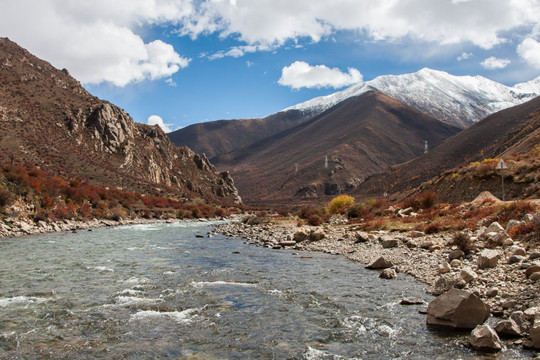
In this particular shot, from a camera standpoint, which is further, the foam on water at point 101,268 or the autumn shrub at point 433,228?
the autumn shrub at point 433,228

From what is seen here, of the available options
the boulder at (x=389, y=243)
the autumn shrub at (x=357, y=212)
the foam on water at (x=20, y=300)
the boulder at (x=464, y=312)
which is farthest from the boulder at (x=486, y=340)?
the autumn shrub at (x=357, y=212)

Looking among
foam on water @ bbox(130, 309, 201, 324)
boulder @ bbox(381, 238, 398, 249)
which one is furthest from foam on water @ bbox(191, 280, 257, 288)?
boulder @ bbox(381, 238, 398, 249)

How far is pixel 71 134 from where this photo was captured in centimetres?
10075

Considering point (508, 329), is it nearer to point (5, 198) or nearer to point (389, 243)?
point (389, 243)

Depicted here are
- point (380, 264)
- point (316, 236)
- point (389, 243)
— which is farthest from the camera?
point (316, 236)

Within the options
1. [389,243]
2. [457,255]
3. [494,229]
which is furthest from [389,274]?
[389,243]

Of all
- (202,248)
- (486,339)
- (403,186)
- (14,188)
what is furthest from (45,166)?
(403,186)

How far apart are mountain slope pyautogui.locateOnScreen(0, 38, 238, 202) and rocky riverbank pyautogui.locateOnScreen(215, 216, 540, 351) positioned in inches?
2633

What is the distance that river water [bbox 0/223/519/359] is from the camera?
873cm

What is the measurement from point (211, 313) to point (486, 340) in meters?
7.50

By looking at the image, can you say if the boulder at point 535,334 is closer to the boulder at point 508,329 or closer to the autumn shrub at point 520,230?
the boulder at point 508,329

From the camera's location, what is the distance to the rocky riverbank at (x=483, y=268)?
28.1 feet

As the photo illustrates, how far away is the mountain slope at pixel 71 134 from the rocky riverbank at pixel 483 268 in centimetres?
6688

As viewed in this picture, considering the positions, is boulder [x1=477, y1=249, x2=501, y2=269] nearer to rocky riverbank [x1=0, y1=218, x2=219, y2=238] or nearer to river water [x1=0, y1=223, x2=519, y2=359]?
river water [x1=0, y1=223, x2=519, y2=359]
